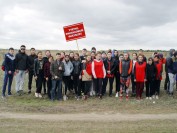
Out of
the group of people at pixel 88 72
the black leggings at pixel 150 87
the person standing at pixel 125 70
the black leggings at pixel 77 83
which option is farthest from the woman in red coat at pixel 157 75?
the black leggings at pixel 77 83

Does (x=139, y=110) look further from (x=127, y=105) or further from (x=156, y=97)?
(x=156, y=97)

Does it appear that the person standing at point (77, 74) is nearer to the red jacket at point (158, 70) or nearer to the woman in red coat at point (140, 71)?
the woman in red coat at point (140, 71)

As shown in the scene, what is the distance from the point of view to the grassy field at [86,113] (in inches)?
401

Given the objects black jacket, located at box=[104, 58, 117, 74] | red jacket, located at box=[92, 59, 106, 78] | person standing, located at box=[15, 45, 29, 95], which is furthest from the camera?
person standing, located at box=[15, 45, 29, 95]

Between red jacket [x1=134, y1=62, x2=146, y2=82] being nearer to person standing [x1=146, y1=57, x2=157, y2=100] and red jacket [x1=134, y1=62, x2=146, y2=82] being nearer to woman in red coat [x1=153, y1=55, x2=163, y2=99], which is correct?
person standing [x1=146, y1=57, x2=157, y2=100]

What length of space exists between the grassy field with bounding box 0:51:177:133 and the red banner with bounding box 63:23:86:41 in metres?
3.43

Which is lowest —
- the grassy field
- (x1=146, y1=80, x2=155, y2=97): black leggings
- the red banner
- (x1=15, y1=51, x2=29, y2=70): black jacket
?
the grassy field

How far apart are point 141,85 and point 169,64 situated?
186 cm

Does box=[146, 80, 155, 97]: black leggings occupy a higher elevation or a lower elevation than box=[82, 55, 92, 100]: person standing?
lower

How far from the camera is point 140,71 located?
49.5ft

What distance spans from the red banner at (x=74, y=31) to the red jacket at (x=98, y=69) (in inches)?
101

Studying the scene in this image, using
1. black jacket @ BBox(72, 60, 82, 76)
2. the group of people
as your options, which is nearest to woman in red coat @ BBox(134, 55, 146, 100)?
the group of people

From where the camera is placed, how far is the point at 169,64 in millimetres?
15852

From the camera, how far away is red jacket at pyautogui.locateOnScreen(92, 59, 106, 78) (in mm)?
15438
